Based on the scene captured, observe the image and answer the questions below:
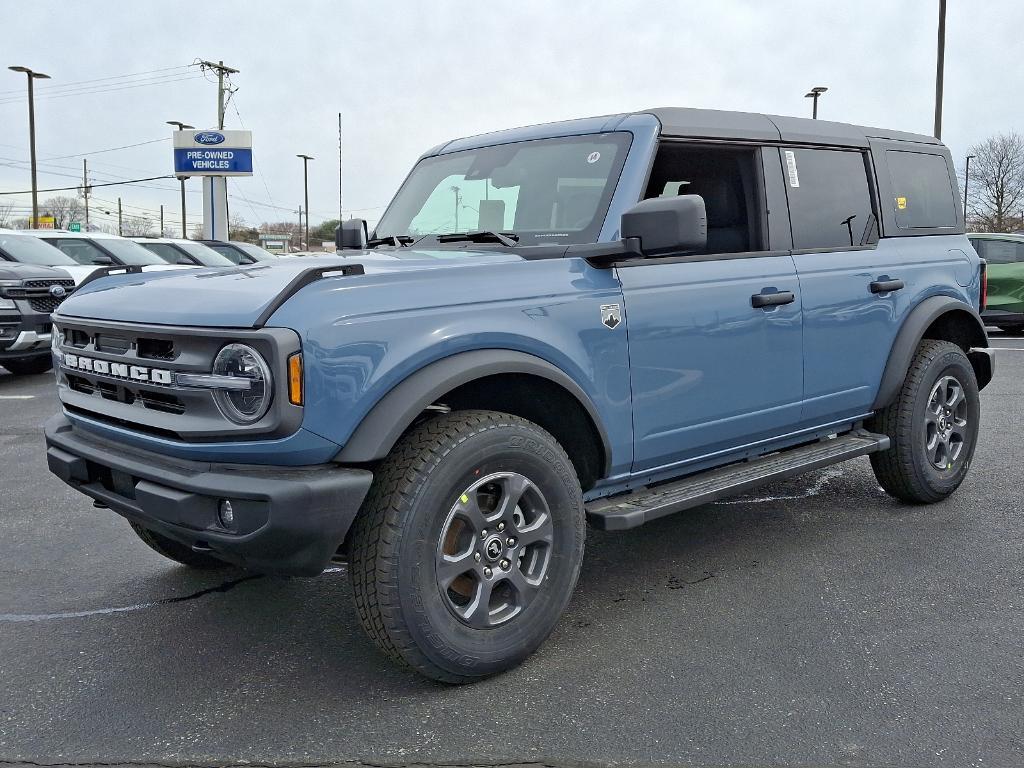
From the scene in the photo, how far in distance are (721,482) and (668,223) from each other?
114 cm

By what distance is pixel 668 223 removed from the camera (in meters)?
3.22

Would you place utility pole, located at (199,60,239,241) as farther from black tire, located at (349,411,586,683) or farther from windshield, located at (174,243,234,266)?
black tire, located at (349,411,586,683)

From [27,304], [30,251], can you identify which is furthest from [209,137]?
[27,304]

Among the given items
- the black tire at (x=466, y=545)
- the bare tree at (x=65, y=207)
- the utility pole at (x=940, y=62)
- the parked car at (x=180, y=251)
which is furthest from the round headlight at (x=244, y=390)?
the bare tree at (x=65, y=207)

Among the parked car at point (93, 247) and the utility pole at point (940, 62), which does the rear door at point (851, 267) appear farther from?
the utility pole at point (940, 62)

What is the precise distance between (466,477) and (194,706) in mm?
1095

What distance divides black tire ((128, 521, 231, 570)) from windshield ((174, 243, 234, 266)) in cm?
1199

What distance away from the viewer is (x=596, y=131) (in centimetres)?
389

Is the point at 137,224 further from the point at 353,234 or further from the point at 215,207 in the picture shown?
the point at 353,234

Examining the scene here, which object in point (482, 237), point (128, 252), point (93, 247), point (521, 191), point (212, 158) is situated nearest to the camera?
point (482, 237)

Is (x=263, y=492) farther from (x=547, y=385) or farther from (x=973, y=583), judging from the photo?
(x=973, y=583)

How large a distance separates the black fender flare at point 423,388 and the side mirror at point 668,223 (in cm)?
57

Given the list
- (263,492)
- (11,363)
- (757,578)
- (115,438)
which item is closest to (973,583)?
(757,578)

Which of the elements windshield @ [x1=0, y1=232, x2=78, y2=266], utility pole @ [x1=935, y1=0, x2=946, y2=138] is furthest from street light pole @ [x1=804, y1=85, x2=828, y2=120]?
Answer: windshield @ [x1=0, y1=232, x2=78, y2=266]
